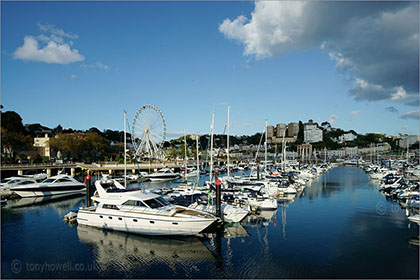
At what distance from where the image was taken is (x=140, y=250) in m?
19.0

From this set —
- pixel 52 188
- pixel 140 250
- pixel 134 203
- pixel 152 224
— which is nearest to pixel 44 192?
pixel 52 188

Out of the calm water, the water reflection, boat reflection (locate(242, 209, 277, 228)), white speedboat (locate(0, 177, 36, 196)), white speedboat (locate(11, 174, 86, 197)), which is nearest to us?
the calm water

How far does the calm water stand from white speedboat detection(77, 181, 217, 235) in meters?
0.66

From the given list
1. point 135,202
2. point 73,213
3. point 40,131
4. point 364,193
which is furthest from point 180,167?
point 40,131

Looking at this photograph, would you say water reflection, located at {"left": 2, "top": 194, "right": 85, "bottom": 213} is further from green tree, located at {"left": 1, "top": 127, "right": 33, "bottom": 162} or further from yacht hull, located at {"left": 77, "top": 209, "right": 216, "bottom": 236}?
green tree, located at {"left": 1, "top": 127, "right": 33, "bottom": 162}

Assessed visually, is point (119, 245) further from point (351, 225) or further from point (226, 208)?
point (351, 225)

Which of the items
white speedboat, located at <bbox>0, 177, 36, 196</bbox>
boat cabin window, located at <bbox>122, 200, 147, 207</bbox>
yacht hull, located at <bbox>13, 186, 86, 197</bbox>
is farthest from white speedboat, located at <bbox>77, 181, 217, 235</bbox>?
white speedboat, located at <bbox>0, 177, 36, 196</bbox>

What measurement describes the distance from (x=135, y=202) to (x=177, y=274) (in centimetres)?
791

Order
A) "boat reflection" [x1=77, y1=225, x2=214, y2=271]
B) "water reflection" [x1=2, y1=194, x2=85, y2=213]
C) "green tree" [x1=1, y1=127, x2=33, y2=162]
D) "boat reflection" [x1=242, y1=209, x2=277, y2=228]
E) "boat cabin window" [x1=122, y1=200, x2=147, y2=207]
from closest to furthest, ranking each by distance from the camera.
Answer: "boat reflection" [x1=77, y1=225, x2=214, y2=271], "boat cabin window" [x1=122, y1=200, x2=147, y2=207], "boat reflection" [x1=242, y1=209, x2=277, y2=228], "water reflection" [x1=2, y1=194, x2=85, y2=213], "green tree" [x1=1, y1=127, x2=33, y2=162]

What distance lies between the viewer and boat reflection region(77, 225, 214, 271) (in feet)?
56.2

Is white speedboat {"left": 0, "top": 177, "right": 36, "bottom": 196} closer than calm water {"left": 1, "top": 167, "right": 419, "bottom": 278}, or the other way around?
calm water {"left": 1, "top": 167, "right": 419, "bottom": 278}

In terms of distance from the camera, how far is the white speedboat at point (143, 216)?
66.5ft

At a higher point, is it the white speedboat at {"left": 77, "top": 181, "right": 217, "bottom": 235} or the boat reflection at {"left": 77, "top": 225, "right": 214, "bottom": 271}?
the white speedboat at {"left": 77, "top": 181, "right": 217, "bottom": 235}

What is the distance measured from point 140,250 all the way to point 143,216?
263 centimetres
